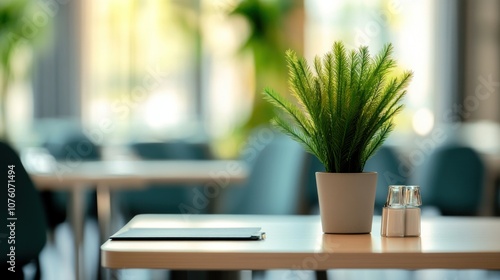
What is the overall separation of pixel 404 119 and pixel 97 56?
9.33ft

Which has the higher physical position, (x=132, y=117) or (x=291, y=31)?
(x=291, y=31)

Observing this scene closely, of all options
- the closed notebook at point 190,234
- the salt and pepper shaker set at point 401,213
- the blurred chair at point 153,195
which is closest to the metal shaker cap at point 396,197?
the salt and pepper shaker set at point 401,213

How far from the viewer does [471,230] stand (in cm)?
196

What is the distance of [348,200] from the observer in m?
1.82

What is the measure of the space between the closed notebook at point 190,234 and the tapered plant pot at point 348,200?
156mm

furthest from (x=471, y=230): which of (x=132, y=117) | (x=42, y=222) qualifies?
(x=132, y=117)

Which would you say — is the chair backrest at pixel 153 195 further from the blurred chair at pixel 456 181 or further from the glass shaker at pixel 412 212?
the glass shaker at pixel 412 212

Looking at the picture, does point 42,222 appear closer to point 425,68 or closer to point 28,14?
point 28,14

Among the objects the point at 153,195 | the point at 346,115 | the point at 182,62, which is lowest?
the point at 153,195

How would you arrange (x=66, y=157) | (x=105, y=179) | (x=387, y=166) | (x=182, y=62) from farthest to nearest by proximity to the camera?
(x=182, y=62) < (x=66, y=157) < (x=387, y=166) < (x=105, y=179)

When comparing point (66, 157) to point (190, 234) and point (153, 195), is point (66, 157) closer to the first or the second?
point (153, 195)

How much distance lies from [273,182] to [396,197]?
161 cm

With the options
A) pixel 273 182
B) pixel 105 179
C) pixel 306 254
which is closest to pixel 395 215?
pixel 306 254

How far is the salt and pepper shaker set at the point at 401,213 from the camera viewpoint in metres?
1.79
